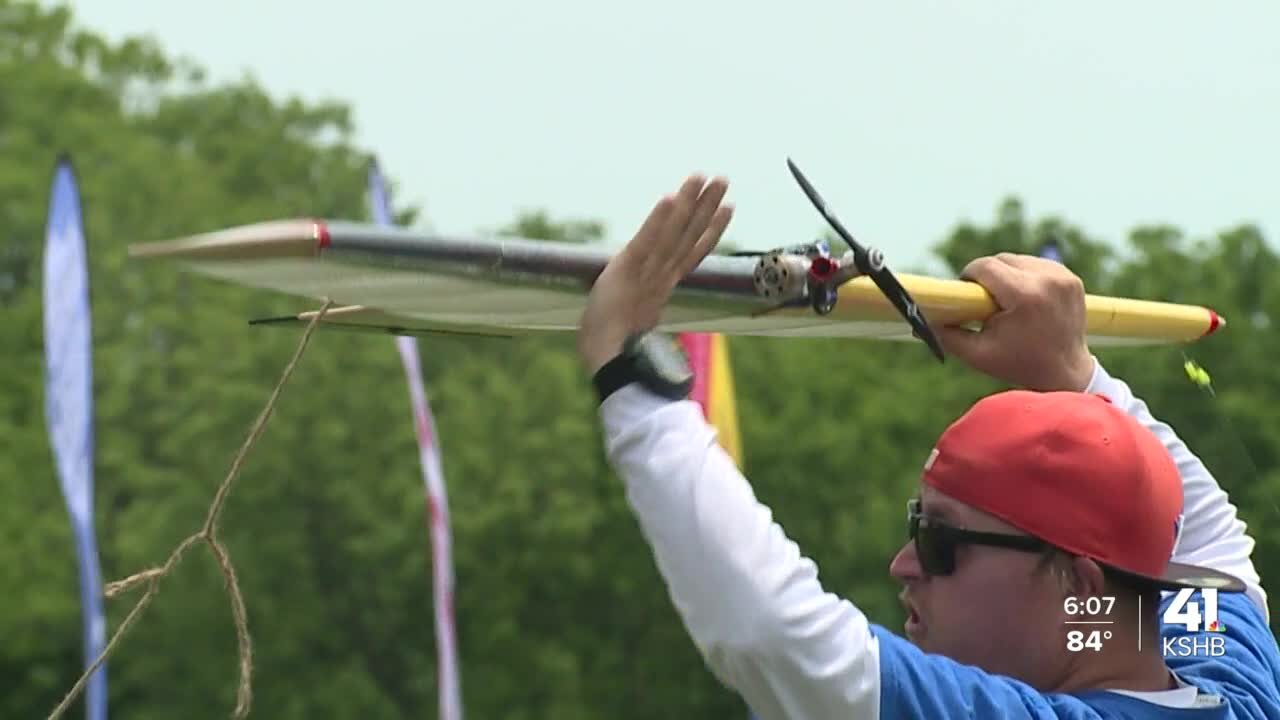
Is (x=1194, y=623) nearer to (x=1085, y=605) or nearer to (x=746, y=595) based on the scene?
(x=1085, y=605)

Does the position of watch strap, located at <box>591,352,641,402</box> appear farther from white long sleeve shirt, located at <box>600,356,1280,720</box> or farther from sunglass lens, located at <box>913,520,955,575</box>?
sunglass lens, located at <box>913,520,955,575</box>

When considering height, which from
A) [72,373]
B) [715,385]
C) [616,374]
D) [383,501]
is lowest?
[383,501]

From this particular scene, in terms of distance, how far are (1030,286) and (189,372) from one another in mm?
29341

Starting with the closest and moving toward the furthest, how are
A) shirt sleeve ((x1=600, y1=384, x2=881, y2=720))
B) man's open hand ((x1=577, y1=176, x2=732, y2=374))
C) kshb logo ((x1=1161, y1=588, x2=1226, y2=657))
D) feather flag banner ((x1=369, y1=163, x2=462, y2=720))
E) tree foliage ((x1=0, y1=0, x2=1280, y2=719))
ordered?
shirt sleeve ((x1=600, y1=384, x2=881, y2=720)), man's open hand ((x1=577, y1=176, x2=732, y2=374)), kshb logo ((x1=1161, y1=588, x2=1226, y2=657)), feather flag banner ((x1=369, y1=163, x2=462, y2=720)), tree foliage ((x1=0, y1=0, x2=1280, y2=719))

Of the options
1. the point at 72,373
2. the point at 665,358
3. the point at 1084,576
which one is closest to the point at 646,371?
the point at 665,358

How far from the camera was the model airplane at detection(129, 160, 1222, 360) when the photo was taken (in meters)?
2.17

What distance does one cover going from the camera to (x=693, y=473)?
6.98ft

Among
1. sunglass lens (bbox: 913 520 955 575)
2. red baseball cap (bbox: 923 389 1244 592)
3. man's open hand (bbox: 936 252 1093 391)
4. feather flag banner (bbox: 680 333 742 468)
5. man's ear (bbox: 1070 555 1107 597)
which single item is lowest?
feather flag banner (bbox: 680 333 742 468)

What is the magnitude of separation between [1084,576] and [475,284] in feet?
2.39

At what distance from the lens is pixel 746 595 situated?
2.09 m

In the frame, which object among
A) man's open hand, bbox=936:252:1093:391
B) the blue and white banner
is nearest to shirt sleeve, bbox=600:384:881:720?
man's open hand, bbox=936:252:1093:391

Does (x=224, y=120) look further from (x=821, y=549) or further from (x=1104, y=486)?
(x=1104, y=486)

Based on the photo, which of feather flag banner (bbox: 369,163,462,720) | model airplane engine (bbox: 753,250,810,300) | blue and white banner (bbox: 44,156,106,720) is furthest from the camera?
feather flag banner (bbox: 369,163,462,720)

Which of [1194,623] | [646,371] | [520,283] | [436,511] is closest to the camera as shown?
[646,371]
